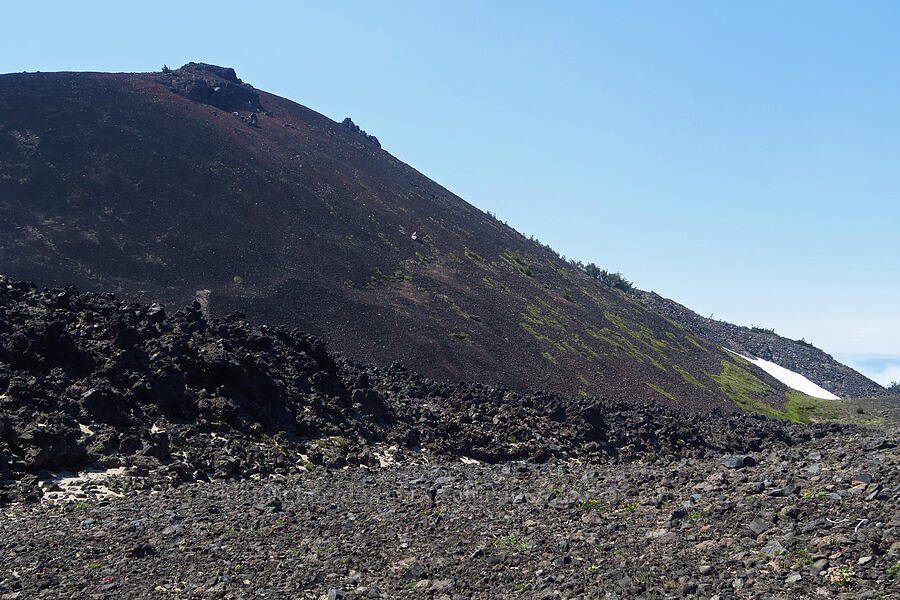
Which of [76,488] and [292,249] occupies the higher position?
[292,249]

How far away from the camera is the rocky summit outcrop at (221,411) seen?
2292 cm

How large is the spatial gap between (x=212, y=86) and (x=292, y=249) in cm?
5828

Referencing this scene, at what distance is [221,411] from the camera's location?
28.4 m

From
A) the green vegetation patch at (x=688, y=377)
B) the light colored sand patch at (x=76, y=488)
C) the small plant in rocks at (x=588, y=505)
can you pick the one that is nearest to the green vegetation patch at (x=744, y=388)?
the green vegetation patch at (x=688, y=377)

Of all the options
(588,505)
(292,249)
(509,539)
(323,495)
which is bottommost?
(323,495)

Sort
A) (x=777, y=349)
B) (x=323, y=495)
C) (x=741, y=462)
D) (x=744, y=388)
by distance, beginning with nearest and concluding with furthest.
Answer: (x=741, y=462) → (x=323, y=495) → (x=744, y=388) → (x=777, y=349)

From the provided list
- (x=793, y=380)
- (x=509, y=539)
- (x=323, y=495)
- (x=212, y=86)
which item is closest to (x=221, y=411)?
(x=323, y=495)

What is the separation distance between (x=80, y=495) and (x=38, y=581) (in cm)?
669

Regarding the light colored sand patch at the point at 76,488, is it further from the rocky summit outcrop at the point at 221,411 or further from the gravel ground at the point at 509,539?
the gravel ground at the point at 509,539

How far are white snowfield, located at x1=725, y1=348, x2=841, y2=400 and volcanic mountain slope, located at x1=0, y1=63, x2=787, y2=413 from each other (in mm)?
14823

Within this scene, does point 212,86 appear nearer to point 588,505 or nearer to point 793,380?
point 588,505

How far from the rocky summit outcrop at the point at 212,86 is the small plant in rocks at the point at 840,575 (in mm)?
113866

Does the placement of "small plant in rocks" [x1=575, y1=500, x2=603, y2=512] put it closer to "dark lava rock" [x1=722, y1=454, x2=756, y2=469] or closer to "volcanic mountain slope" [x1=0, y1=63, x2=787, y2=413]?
"dark lava rock" [x1=722, y1=454, x2=756, y2=469]

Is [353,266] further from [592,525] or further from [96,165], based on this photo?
[592,525]
